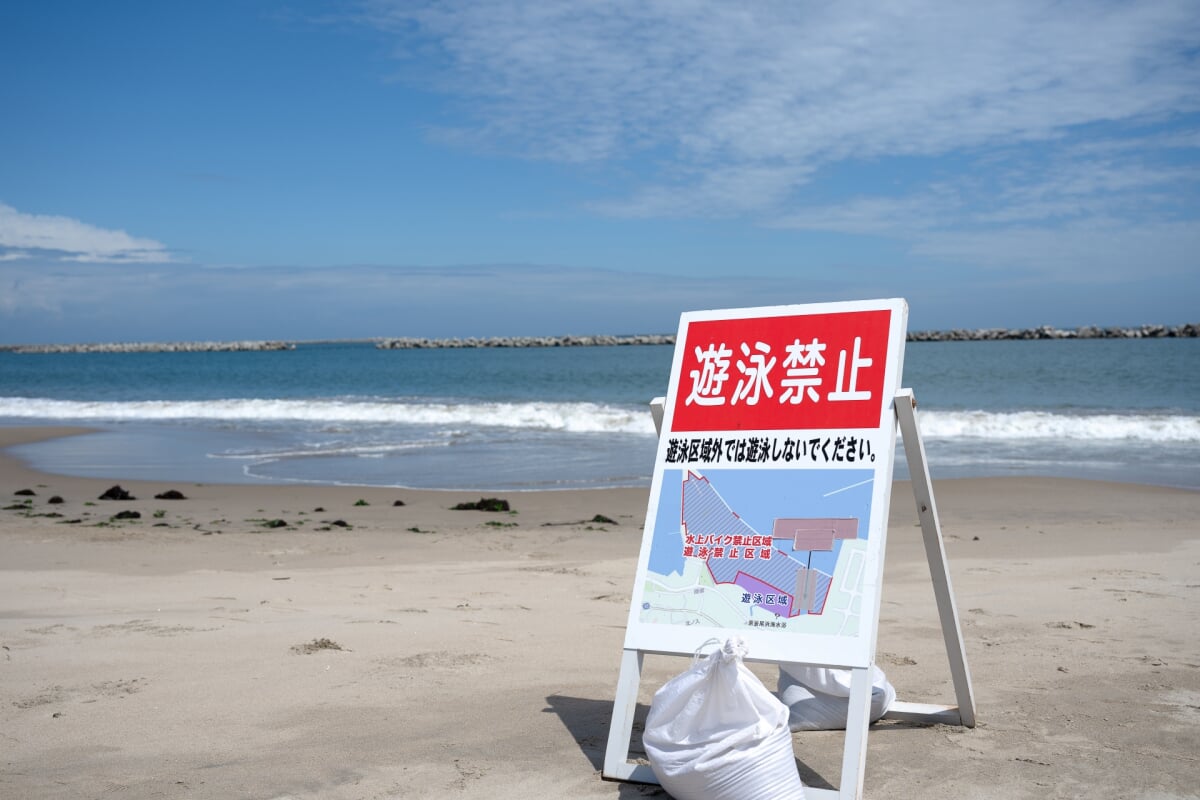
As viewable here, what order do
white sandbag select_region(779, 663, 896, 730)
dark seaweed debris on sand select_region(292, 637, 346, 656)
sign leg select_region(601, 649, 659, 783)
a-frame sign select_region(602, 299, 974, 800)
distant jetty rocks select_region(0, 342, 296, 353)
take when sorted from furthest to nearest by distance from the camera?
distant jetty rocks select_region(0, 342, 296, 353), dark seaweed debris on sand select_region(292, 637, 346, 656), white sandbag select_region(779, 663, 896, 730), sign leg select_region(601, 649, 659, 783), a-frame sign select_region(602, 299, 974, 800)

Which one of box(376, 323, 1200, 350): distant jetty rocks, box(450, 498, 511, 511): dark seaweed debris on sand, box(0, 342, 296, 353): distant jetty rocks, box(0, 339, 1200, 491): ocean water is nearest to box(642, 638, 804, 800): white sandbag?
box(450, 498, 511, 511): dark seaweed debris on sand

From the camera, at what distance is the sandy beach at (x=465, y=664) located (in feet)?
11.7

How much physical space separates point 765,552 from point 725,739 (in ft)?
2.16

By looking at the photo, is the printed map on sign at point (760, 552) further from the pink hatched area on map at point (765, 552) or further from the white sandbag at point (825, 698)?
the white sandbag at point (825, 698)

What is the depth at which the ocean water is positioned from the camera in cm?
1473

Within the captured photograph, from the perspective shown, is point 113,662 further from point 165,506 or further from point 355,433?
point 355,433

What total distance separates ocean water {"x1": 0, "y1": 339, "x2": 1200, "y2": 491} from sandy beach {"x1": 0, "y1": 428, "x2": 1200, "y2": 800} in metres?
5.38

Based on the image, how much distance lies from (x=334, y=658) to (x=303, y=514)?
606 cm

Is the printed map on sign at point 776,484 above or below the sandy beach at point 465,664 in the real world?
above

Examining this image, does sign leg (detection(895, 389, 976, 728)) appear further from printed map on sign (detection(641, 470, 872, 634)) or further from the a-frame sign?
printed map on sign (detection(641, 470, 872, 634))

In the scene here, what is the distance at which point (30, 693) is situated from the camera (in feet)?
14.5

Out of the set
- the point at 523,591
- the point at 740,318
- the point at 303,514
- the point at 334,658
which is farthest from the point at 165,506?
the point at 740,318

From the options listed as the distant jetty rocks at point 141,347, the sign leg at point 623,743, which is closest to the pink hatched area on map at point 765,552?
the sign leg at point 623,743

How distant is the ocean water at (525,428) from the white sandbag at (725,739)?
9.73 meters
